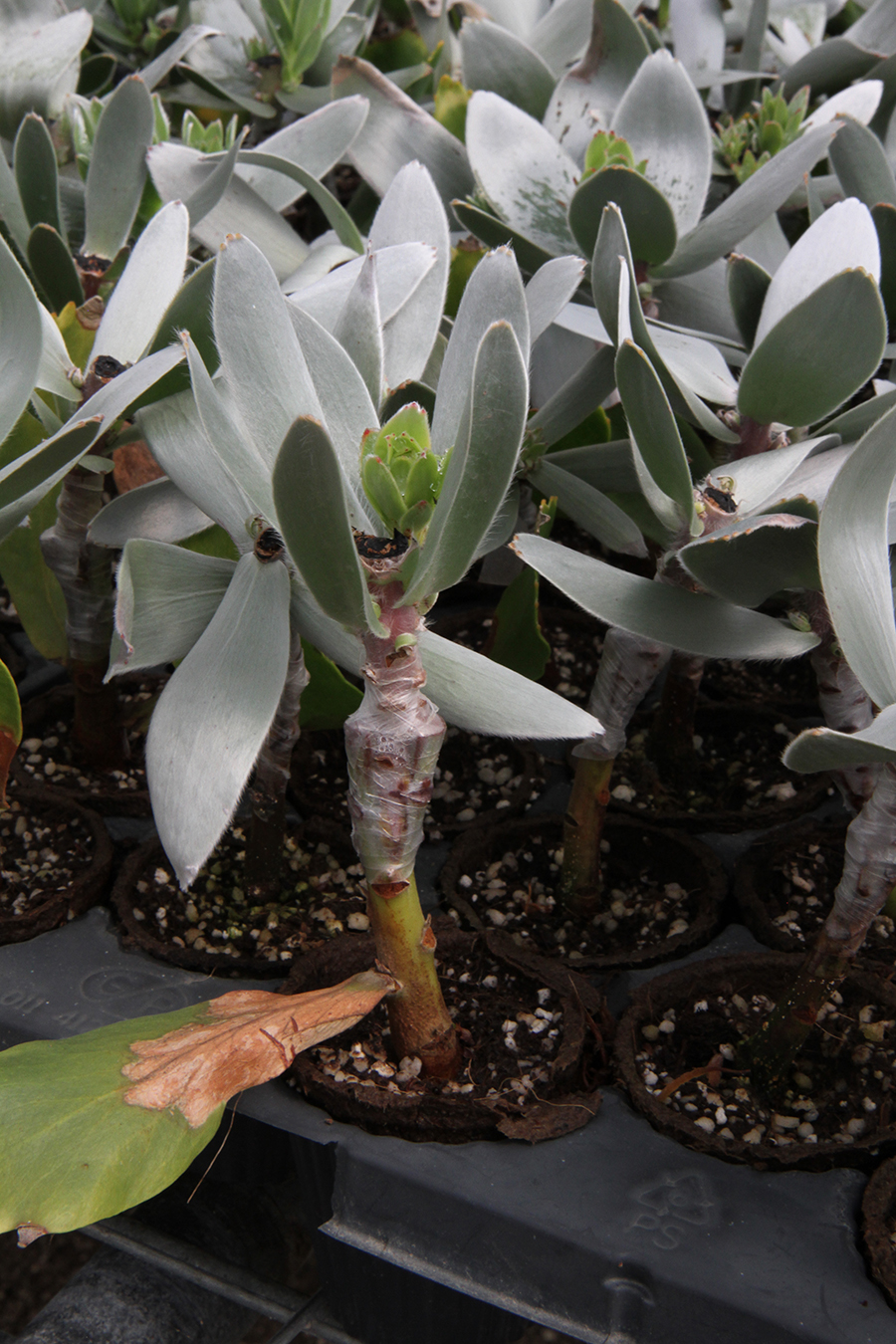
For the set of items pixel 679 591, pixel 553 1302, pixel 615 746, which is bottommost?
pixel 553 1302

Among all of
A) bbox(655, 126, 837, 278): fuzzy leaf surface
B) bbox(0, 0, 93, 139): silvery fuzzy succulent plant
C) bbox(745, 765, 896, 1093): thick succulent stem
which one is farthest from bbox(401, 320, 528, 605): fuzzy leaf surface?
bbox(0, 0, 93, 139): silvery fuzzy succulent plant

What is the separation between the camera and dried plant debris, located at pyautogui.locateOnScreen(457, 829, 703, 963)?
69 centimetres

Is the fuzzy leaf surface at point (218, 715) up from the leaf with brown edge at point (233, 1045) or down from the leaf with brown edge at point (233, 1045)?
up

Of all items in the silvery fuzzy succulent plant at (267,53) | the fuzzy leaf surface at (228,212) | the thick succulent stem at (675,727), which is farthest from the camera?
the silvery fuzzy succulent plant at (267,53)

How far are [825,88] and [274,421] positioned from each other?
2.54 ft

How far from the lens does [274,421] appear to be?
0.43 m

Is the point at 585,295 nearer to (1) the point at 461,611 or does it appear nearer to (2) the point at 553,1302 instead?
(1) the point at 461,611

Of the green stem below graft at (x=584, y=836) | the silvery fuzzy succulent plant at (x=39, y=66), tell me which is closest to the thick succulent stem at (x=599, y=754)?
the green stem below graft at (x=584, y=836)

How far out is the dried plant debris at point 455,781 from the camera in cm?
78

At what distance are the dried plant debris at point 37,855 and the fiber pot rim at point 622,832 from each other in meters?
0.25

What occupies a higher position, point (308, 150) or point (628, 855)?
point (308, 150)

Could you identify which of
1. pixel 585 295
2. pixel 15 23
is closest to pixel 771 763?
pixel 585 295

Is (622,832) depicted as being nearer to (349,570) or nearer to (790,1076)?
(790,1076)

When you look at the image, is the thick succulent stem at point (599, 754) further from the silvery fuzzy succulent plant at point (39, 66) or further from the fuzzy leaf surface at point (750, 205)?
the silvery fuzzy succulent plant at point (39, 66)
